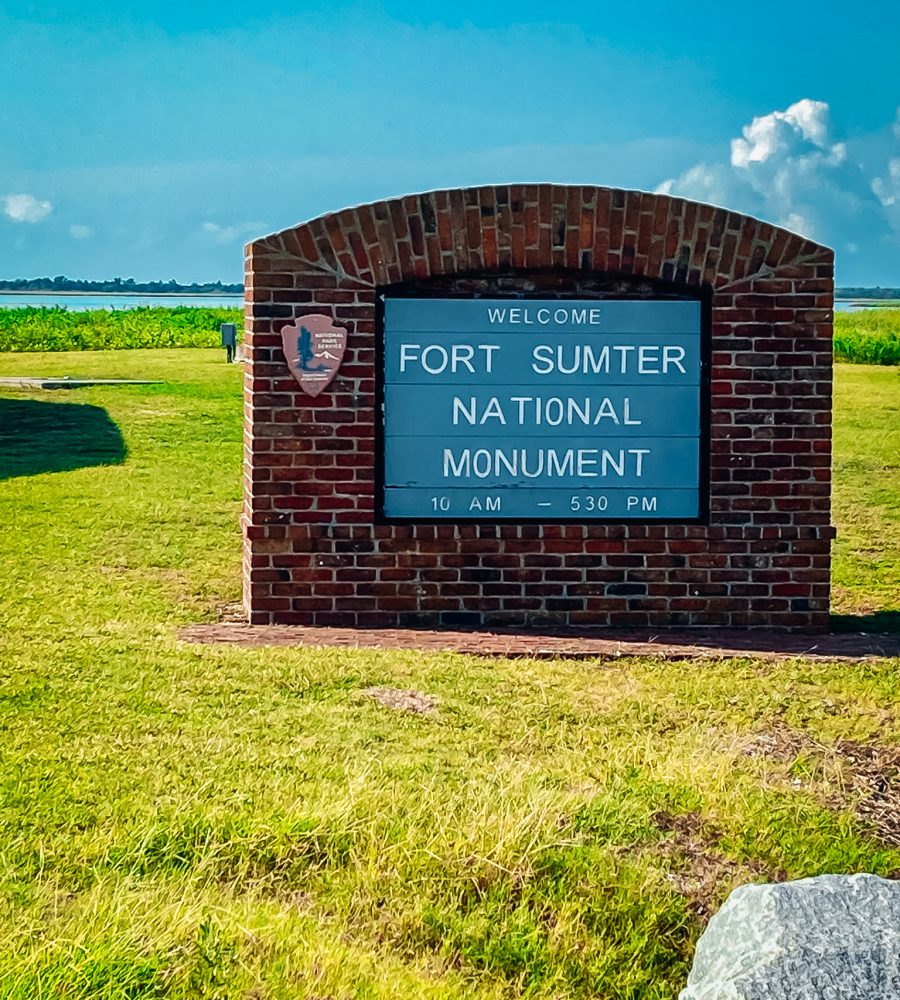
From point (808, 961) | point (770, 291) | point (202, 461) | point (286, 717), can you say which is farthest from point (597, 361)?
point (202, 461)

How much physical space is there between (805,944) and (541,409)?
501cm

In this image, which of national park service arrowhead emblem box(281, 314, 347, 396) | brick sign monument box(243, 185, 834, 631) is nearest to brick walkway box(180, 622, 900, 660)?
brick sign monument box(243, 185, 834, 631)

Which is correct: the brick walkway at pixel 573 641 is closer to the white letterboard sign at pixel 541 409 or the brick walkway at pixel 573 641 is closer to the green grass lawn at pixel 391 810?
the green grass lawn at pixel 391 810

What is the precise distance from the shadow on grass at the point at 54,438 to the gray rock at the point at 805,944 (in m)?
11.8

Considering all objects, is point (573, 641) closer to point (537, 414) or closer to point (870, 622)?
point (537, 414)

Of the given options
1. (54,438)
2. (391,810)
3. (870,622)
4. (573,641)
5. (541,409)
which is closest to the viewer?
(391,810)

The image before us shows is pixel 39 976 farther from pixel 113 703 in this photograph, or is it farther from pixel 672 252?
pixel 672 252

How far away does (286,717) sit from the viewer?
648 cm

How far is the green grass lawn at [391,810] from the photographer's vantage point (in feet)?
14.3

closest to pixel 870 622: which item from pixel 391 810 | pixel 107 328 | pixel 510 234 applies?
pixel 510 234

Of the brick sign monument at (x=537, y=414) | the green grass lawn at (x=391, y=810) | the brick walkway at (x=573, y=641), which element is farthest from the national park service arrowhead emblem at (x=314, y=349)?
the green grass lawn at (x=391, y=810)

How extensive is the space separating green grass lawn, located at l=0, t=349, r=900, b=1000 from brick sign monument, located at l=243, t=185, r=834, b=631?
916 mm

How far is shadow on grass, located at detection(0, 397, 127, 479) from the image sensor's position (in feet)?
51.5

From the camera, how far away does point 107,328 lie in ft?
156
